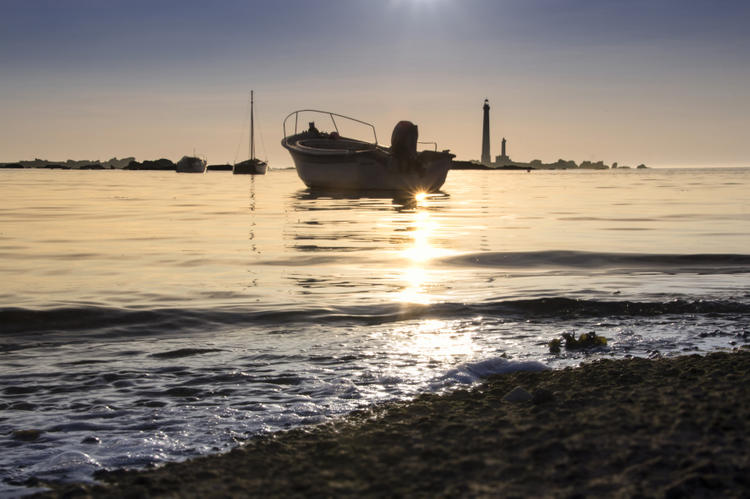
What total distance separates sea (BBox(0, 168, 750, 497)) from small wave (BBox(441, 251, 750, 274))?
3.2 inches

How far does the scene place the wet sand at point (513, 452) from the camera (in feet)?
10.3

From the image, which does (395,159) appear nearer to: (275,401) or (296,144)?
(296,144)

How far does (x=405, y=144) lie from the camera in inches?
1564

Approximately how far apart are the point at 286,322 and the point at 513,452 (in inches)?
206

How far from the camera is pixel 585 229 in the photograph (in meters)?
20.9

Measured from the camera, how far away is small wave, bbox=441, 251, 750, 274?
42.3ft

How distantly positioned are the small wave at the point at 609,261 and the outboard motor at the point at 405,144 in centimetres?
2516

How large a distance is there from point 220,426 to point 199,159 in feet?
482

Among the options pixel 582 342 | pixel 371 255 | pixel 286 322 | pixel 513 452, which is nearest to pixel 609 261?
pixel 371 255

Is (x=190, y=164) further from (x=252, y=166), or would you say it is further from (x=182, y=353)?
(x=182, y=353)

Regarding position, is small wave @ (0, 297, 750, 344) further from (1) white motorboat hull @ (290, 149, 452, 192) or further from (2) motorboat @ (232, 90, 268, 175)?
(2) motorboat @ (232, 90, 268, 175)

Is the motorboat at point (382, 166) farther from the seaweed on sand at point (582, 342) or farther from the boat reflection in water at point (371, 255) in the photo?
the seaweed on sand at point (582, 342)

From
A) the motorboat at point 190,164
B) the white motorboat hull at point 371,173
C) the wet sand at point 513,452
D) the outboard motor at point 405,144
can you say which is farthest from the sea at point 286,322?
the motorboat at point 190,164

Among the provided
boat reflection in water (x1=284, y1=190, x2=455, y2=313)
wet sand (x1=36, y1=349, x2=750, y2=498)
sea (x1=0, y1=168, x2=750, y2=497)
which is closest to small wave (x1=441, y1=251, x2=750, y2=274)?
sea (x1=0, y1=168, x2=750, y2=497)
